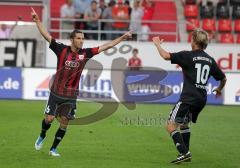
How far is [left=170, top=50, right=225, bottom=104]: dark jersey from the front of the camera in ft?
39.0

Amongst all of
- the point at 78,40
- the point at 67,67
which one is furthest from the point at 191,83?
the point at 67,67

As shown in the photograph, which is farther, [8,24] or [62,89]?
[8,24]

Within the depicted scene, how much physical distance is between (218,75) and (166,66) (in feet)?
57.8

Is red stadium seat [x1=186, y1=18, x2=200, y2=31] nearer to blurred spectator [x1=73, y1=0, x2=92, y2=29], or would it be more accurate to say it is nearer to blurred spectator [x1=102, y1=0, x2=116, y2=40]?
blurred spectator [x1=102, y1=0, x2=116, y2=40]

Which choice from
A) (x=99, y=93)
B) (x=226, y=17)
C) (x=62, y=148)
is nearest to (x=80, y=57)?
(x=62, y=148)

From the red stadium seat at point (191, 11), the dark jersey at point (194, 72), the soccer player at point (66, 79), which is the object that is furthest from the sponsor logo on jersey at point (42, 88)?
the dark jersey at point (194, 72)

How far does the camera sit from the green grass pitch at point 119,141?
1221 cm

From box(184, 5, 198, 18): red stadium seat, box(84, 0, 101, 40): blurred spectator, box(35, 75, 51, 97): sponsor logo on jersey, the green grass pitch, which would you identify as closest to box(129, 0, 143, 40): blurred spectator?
box(84, 0, 101, 40): blurred spectator

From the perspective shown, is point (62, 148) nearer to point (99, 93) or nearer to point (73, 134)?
point (73, 134)

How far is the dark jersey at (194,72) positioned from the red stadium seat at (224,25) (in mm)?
19636

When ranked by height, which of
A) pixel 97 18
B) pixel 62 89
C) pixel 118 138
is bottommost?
pixel 118 138

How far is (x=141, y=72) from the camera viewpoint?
2531 cm

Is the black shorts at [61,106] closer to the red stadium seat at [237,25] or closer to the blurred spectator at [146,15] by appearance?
the blurred spectator at [146,15]

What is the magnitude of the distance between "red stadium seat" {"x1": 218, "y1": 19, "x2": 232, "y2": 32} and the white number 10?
19650 mm
